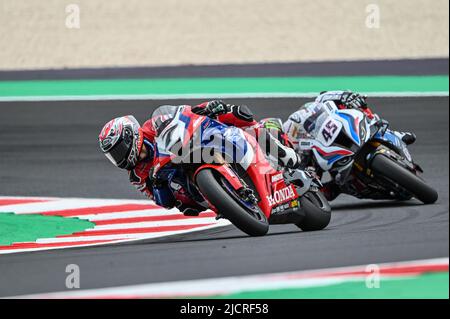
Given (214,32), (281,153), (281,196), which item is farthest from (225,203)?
(214,32)

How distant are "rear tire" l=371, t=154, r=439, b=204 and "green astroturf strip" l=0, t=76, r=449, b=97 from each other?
6159 mm

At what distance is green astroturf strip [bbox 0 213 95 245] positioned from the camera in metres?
9.41

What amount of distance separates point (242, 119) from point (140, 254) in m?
1.42

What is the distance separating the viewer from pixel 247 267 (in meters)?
7.43

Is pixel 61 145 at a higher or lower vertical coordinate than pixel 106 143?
higher

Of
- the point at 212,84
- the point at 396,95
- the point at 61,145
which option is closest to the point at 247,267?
the point at 61,145

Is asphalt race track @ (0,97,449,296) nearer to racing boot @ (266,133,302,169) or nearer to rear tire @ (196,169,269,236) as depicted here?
rear tire @ (196,169,269,236)

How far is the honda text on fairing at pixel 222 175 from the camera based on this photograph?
8.02 metres

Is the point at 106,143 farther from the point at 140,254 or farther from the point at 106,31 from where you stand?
the point at 106,31

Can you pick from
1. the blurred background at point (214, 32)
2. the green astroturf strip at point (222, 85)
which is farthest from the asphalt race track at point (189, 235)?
A: the blurred background at point (214, 32)

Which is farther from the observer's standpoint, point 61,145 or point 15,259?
point 61,145

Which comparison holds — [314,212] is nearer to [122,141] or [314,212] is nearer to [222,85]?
[122,141]

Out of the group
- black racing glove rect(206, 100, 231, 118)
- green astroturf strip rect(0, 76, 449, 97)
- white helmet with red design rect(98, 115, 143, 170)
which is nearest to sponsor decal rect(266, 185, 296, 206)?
black racing glove rect(206, 100, 231, 118)

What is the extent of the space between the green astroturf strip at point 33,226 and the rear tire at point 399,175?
8.83 ft
